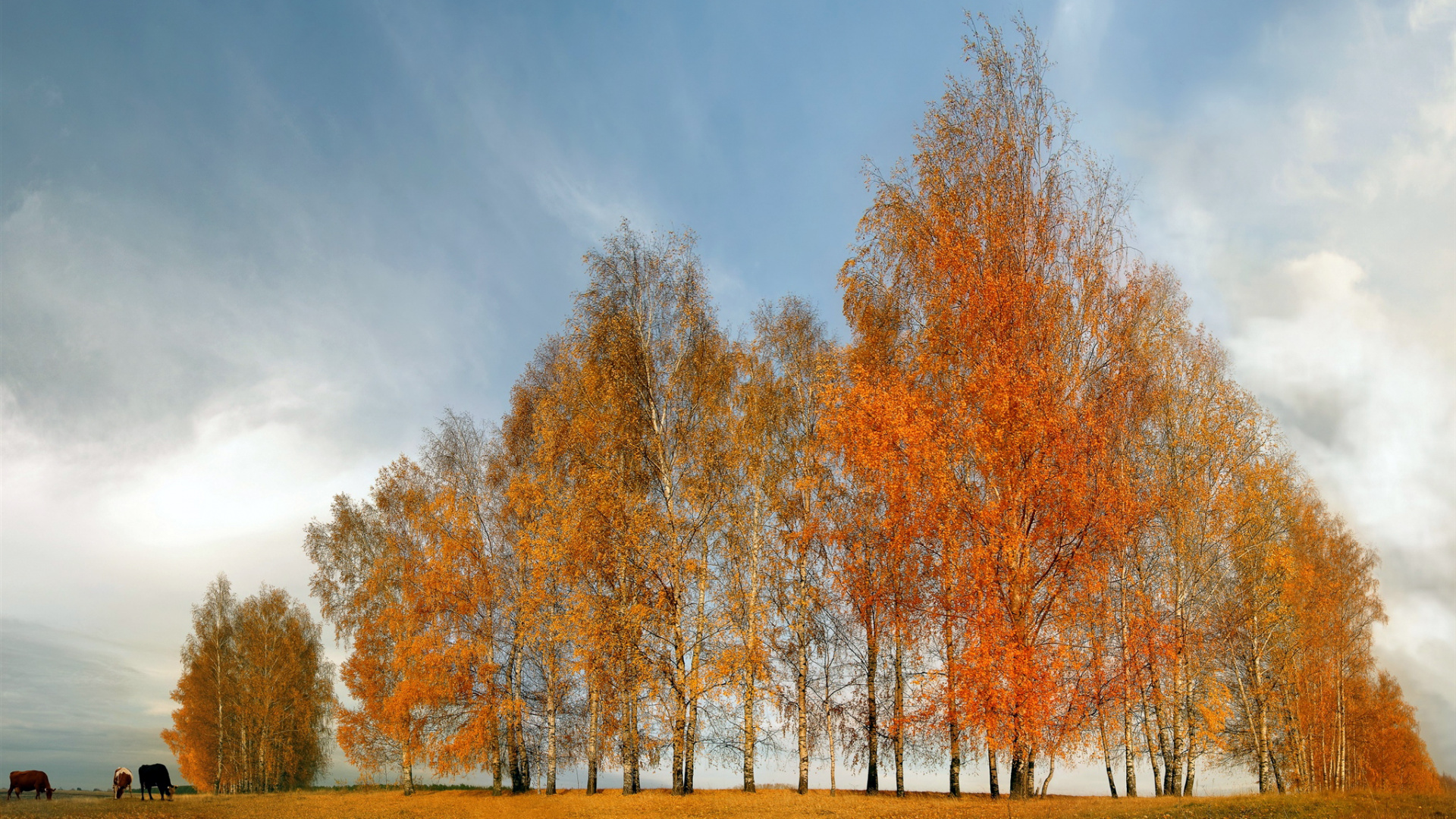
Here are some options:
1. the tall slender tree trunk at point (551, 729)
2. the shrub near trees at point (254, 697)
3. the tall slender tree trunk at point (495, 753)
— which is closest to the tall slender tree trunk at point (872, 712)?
the tall slender tree trunk at point (551, 729)

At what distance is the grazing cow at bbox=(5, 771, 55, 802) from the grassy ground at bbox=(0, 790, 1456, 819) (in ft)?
8.72

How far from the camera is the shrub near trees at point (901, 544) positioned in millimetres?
11852

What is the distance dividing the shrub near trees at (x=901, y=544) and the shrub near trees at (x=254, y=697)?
372 inches

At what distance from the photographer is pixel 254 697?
3247 cm

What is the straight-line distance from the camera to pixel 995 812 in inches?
476

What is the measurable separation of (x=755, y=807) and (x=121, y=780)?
23054 millimetres

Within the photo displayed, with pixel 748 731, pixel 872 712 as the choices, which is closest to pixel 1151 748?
pixel 872 712

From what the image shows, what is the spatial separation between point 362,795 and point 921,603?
21.1 metres

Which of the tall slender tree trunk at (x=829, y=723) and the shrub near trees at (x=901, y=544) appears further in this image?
the tall slender tree trunk at (x=829, y=723)

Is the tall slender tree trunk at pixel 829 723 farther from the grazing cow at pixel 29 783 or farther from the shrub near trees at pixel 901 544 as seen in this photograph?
the grazing cow at pixel 29 783

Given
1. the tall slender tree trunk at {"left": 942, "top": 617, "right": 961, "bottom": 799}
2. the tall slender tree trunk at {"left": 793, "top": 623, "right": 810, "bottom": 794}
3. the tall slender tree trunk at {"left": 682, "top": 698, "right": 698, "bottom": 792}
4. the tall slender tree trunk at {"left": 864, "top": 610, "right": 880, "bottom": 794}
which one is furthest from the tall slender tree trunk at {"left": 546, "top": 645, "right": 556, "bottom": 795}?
the tall slender tree trunk at {"left": 942, "top": 617, "right": 961, "bottom": 799}

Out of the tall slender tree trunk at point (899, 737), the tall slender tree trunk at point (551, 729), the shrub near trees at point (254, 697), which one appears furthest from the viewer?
the shrub near trees at point (254, 697)

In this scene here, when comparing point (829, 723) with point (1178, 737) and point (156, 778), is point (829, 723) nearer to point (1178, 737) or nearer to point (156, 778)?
point (1178, 737)

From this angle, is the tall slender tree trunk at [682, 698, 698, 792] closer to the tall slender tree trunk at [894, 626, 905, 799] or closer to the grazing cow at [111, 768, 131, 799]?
the tall slender tree trunk at [894, 626, 905, 799]
